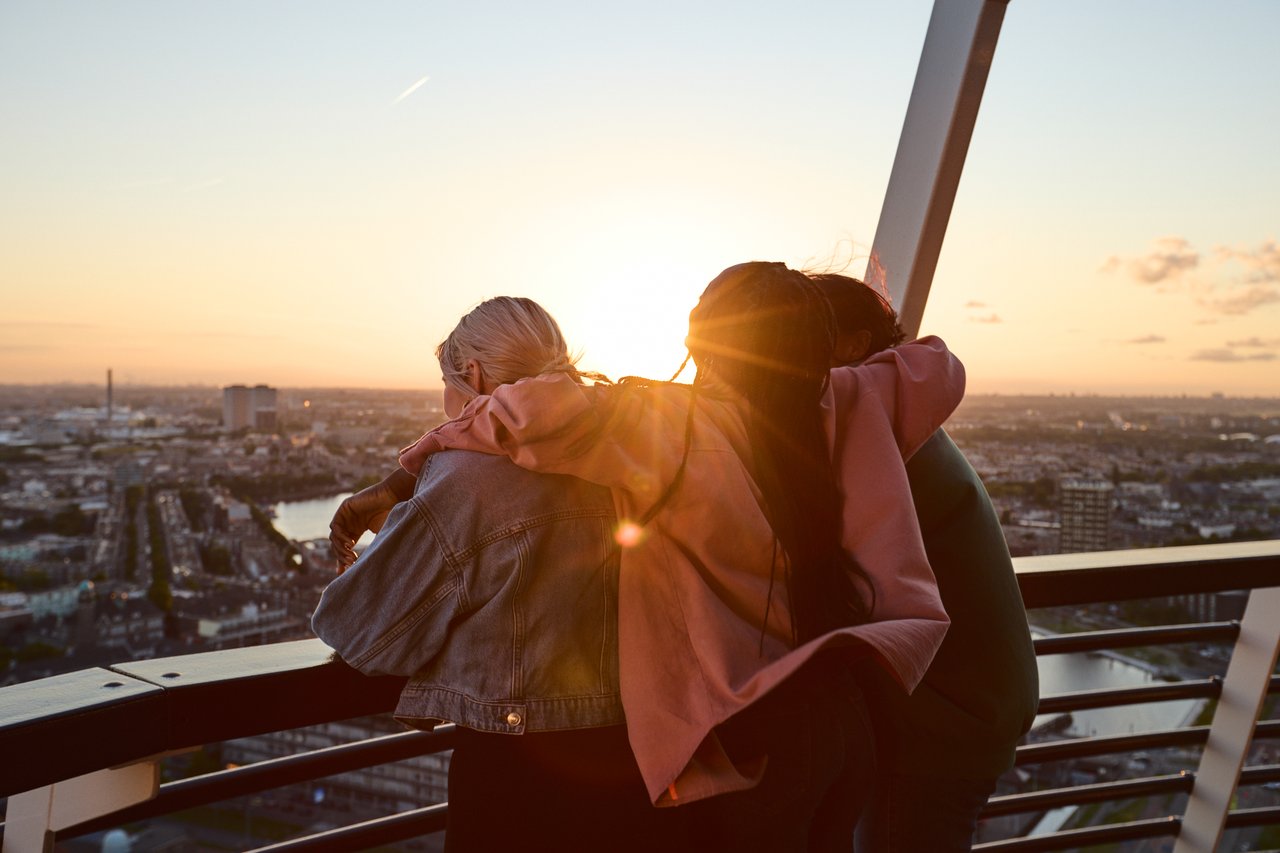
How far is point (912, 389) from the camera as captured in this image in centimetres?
136

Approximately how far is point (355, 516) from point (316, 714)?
33 cm

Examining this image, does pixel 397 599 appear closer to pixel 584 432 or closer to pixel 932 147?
pixel 584 432

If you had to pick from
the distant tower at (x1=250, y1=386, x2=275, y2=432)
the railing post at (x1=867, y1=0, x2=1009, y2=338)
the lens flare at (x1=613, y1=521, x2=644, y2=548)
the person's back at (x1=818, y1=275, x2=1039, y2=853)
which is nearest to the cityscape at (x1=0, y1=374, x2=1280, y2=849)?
the distant tower at (x1=250, y1=386, x2=275, y2=432)

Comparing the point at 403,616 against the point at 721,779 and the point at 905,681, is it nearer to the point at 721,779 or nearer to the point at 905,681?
the point at 721,779

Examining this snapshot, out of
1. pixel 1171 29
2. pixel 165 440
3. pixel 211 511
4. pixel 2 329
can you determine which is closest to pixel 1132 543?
pixel 1171 29

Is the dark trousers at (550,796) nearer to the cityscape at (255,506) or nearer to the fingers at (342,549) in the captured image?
the fingers at (342,549)

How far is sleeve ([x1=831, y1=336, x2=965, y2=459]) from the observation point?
4.43ft

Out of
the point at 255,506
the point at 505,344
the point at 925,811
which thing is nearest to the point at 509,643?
the point at 505,344

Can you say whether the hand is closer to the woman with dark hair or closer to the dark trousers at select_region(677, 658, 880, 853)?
the woman with dark hair

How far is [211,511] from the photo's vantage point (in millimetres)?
2934

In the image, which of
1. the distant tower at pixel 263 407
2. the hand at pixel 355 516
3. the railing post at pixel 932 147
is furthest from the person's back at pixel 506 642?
the distant tower at pixel 263 407

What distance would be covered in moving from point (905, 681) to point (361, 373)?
2.70 metres

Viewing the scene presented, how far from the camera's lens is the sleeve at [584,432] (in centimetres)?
118

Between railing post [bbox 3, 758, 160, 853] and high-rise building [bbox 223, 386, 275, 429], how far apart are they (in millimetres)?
1771
